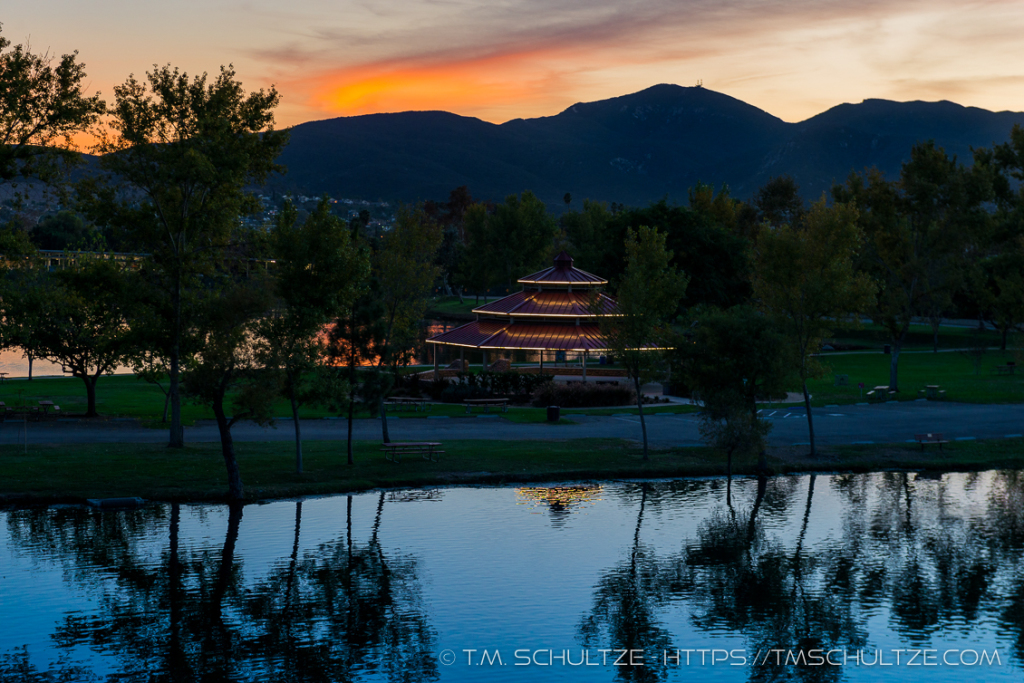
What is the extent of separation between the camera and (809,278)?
125ft

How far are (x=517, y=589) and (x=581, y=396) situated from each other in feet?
101

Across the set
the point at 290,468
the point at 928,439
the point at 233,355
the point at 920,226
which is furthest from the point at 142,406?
the point at 920,226

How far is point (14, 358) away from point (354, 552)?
71340 millimetres

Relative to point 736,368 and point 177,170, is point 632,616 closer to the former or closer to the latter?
point 736,368

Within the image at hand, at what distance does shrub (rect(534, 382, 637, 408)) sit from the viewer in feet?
173

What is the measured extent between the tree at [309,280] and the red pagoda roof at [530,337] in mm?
29523

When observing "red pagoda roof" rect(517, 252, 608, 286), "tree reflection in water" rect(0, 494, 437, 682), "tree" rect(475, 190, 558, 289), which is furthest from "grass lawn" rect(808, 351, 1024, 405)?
"tree" rect(475, 190, 558, 289)

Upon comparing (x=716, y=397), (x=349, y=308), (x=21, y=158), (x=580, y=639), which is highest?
(x=21, y=158)

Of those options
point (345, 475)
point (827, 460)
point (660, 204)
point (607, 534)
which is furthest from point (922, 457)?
point (660, 204)

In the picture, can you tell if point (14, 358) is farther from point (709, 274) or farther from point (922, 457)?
point (922, 457)

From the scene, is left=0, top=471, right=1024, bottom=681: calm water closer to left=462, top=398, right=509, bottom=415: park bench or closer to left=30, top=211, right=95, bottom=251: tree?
left=462, top=398, right=509, bottom=415: park bench

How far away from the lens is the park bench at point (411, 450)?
3558cm

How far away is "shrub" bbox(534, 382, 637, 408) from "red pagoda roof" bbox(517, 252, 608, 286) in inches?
497

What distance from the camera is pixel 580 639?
65.1ft
